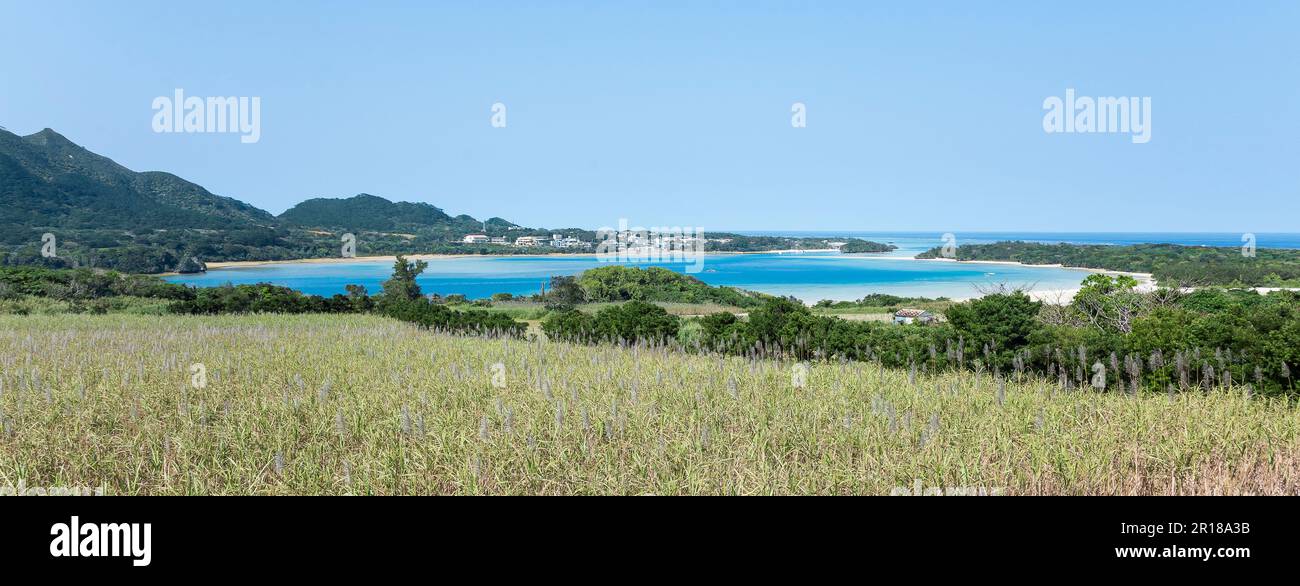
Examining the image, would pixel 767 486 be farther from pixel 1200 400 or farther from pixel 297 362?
pixel 297 362

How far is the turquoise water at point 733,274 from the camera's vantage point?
2591 centimetres

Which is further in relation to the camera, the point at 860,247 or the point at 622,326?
the point at 860,247

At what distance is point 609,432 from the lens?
16.1ft

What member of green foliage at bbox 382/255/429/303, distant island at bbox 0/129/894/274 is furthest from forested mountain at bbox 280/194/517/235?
green foliage at bbox 382/255/429/303

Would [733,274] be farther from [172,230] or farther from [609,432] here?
[172,230]

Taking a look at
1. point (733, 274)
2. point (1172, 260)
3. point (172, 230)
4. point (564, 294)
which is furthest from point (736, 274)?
point (172, 230)

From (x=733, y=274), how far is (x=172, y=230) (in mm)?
36221

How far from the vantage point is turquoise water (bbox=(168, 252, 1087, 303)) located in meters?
25.9

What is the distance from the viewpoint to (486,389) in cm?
730

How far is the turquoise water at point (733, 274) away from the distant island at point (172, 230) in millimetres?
1041

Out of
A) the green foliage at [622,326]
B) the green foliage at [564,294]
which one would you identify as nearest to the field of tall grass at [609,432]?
the green foliage at [622,326]

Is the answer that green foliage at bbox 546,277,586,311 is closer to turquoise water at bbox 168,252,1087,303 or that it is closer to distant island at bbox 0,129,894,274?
turquoise water at bbox 168,252,1087,303

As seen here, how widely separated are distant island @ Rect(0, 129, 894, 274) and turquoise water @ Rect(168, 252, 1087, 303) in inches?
41.0

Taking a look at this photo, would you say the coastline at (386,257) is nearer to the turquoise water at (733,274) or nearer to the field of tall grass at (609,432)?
the turquoise water at (733,274)
